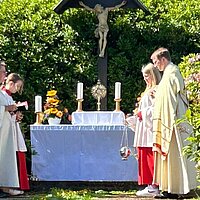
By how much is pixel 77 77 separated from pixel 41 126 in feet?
5.61

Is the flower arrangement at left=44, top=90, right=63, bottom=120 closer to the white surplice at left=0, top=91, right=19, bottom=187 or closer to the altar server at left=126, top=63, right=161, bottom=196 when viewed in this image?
the white surplice at left=0, top=91, right=19, bottom=187

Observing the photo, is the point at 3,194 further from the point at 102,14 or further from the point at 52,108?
the point at 102,14

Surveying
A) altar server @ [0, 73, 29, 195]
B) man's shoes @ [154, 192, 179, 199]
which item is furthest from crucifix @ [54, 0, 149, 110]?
man's shoes @ [154, 192, 179, 199]

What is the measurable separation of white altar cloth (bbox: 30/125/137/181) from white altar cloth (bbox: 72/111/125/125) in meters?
0.20

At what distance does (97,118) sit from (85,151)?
521mm

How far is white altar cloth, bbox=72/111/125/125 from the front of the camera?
9664 mm

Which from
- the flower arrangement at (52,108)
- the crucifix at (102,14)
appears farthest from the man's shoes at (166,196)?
the crucifix at (102,14)

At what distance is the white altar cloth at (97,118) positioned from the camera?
966cm

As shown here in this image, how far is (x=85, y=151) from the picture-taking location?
31.1ft

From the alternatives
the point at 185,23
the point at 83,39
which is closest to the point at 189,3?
the point at 185,23

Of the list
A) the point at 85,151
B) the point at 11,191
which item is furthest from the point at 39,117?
the point at 11,191

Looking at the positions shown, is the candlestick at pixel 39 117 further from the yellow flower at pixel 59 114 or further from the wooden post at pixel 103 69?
the wooden post at pixel 103 69

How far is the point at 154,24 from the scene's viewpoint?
11125 mm

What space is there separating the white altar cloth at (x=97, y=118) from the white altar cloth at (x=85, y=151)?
0.66ft
